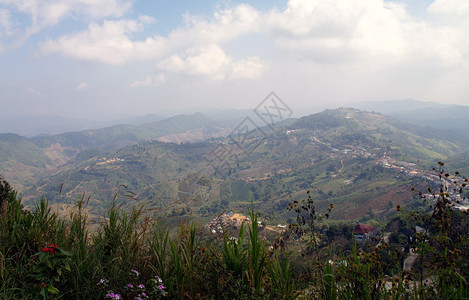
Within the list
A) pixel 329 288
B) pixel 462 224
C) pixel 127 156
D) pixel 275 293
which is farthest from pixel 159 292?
pixel 127 156

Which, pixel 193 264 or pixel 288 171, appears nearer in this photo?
pixel 193 264

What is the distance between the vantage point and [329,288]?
2.03 metres

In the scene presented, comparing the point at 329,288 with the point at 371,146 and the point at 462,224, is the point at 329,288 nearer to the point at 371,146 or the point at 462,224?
the point at 462,224

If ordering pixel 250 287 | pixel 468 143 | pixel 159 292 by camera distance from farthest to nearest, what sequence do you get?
pixel 468 143 < pixel 159 292 < pixel 250 287

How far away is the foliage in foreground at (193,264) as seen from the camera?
6.15 ft

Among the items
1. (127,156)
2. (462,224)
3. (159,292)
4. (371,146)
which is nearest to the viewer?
(159,292)

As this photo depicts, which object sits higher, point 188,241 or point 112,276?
point 188,241

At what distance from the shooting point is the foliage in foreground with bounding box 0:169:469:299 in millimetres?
1876

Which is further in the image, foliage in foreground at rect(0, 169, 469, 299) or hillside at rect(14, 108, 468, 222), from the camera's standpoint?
hillside at rect(14, 108, 468, 222)

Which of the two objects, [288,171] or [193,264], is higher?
[193,264]

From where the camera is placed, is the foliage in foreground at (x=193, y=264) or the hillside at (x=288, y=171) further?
the hillside at (x=288, y=171)

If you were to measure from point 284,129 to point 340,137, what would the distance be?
38.1 m

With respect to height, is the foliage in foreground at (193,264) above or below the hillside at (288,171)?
above

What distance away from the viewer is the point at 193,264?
224 centimetres
